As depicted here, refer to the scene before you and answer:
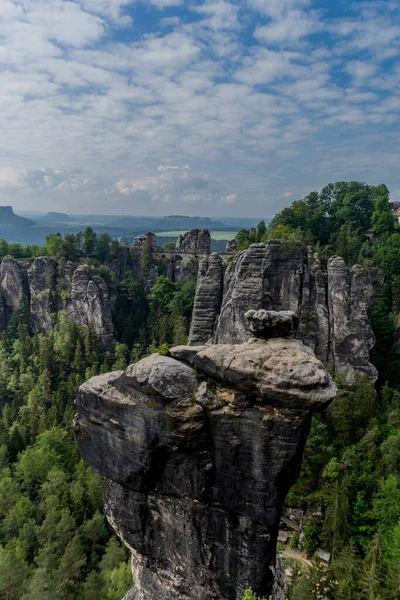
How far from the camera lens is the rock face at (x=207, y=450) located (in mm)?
8531

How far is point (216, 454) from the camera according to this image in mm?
9016

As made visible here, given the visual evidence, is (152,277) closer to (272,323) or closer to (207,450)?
(272,323)

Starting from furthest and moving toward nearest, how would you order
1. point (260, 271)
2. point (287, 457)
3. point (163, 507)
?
point (260, 271) → point (163, 507) → point (287, 457)

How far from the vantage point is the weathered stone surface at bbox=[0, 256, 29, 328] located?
61062 mm

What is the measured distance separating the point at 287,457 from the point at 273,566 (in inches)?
127

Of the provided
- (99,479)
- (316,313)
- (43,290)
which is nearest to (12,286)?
(43,290)

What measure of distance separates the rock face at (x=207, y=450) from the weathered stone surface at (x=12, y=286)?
56759mm

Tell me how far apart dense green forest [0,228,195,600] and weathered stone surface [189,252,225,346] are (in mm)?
7525

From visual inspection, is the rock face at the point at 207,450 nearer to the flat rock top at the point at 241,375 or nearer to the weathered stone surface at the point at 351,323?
the flat rock top at the point at 241,375

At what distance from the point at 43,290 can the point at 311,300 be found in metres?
40.3

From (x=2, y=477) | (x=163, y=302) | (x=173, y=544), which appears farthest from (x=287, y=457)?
(x=163, y=302)

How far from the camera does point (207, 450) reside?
356 inches

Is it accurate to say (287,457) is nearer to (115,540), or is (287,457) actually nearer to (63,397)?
(115,540)

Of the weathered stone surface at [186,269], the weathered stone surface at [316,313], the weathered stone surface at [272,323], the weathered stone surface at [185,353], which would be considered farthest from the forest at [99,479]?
the weathered stone surface at [272,323]
